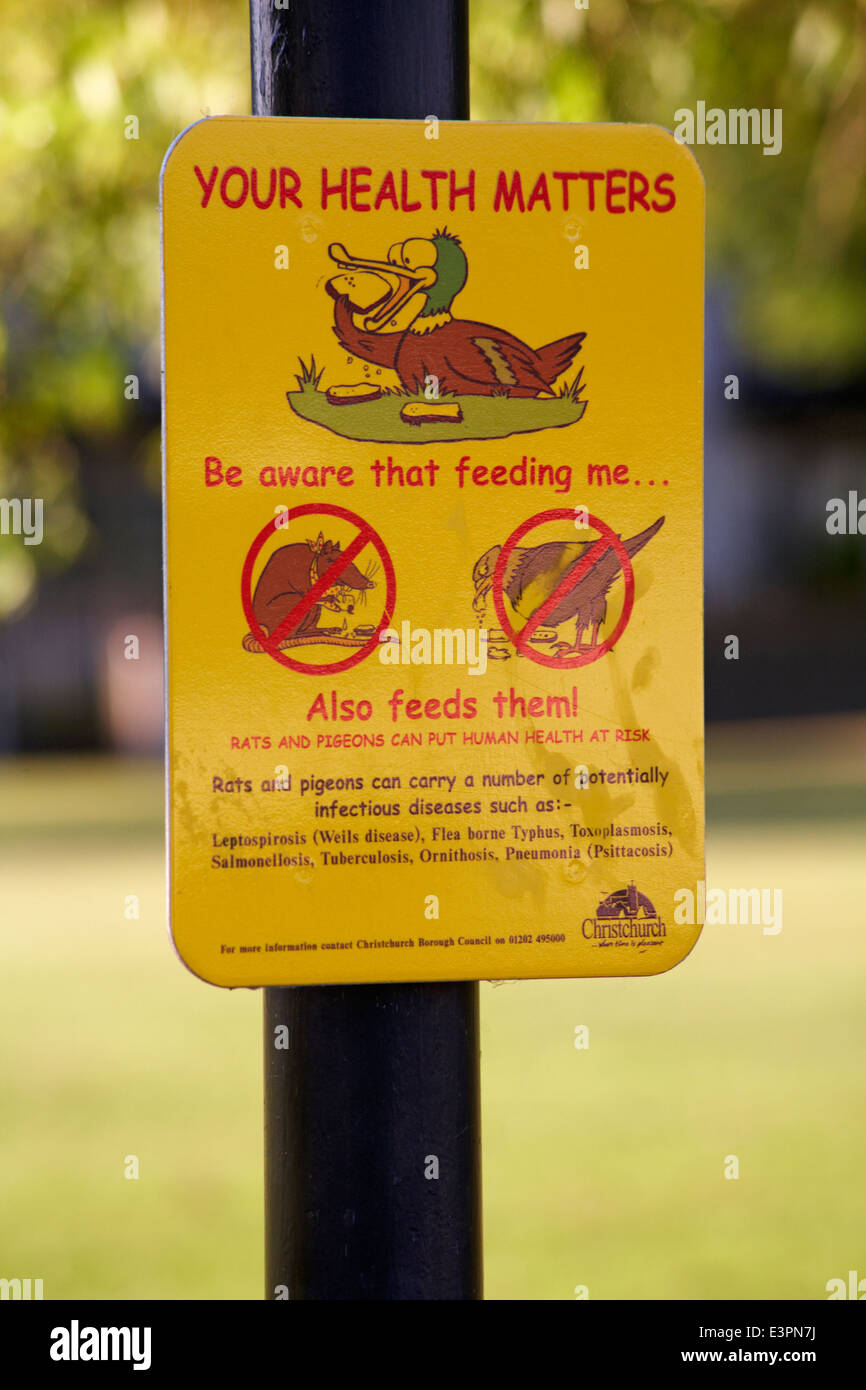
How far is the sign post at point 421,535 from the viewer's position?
1394mm

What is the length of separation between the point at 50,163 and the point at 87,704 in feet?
44.9

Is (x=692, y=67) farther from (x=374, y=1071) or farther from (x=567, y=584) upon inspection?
(x=374, y=1071)

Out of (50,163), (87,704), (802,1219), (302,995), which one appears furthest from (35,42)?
(87,704)

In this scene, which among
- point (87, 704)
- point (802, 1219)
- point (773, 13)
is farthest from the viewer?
point (87, 704)

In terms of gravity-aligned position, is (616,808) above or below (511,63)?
below

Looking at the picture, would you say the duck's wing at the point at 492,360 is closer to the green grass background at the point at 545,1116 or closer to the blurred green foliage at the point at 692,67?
the green grass background at the point at 545,1116

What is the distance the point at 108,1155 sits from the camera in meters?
5.20

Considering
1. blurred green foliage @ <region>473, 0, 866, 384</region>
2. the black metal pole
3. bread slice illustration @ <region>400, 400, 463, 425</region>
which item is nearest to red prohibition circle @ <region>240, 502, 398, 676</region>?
bread slice illustration @ <region>400, 400, 463, 425</region>

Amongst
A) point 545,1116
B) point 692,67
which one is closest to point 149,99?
point 692,67

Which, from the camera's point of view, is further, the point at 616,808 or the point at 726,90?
the point at 726,90

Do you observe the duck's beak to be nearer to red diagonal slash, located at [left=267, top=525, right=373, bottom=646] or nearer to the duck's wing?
the duck's wing

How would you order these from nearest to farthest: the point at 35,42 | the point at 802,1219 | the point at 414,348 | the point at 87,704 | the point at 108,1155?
1. the point at 414,348
2. the point at 802,1219
3. the point at 108,1155
4. the point at 35,42
5. the point at 87,704

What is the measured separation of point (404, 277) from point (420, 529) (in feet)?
0.74

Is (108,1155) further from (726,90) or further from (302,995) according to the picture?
(726,90)
